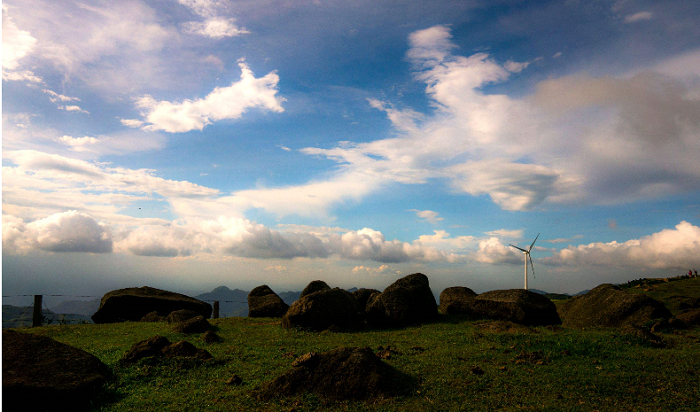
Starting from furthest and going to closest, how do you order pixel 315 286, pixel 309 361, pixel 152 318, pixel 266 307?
pixel 315 286 → pixel 266 307 → pixel 152 318 → pixel 309 361

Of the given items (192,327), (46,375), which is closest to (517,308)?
(192,327)

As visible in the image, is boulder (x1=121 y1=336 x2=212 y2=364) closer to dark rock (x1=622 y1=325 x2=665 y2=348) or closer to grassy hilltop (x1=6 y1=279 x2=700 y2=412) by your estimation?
grassy hilltop (x1=6 y1=279 x2=700 y2=412)

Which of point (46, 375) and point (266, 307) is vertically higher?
point (46, 375)

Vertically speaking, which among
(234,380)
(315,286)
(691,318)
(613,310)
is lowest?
(234,380)

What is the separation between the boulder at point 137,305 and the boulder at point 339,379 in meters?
23.5

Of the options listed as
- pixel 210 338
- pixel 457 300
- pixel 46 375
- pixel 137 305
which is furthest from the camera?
pixel 137 305

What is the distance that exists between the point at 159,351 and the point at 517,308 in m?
21.9

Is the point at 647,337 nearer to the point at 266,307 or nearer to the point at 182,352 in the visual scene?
the point at 182,352

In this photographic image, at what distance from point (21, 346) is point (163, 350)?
192 inches

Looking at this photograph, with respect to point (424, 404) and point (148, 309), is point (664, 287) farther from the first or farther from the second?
point (148, 309)

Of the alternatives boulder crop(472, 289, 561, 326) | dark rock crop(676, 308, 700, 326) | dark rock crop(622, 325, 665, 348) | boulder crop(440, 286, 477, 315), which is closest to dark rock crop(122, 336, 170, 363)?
boulder crop(472, 289, 561, 326)

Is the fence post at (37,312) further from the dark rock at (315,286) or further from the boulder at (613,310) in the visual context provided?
the boulder at (613,310)

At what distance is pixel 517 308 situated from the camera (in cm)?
2662

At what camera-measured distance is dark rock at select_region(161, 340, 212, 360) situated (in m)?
16.6
